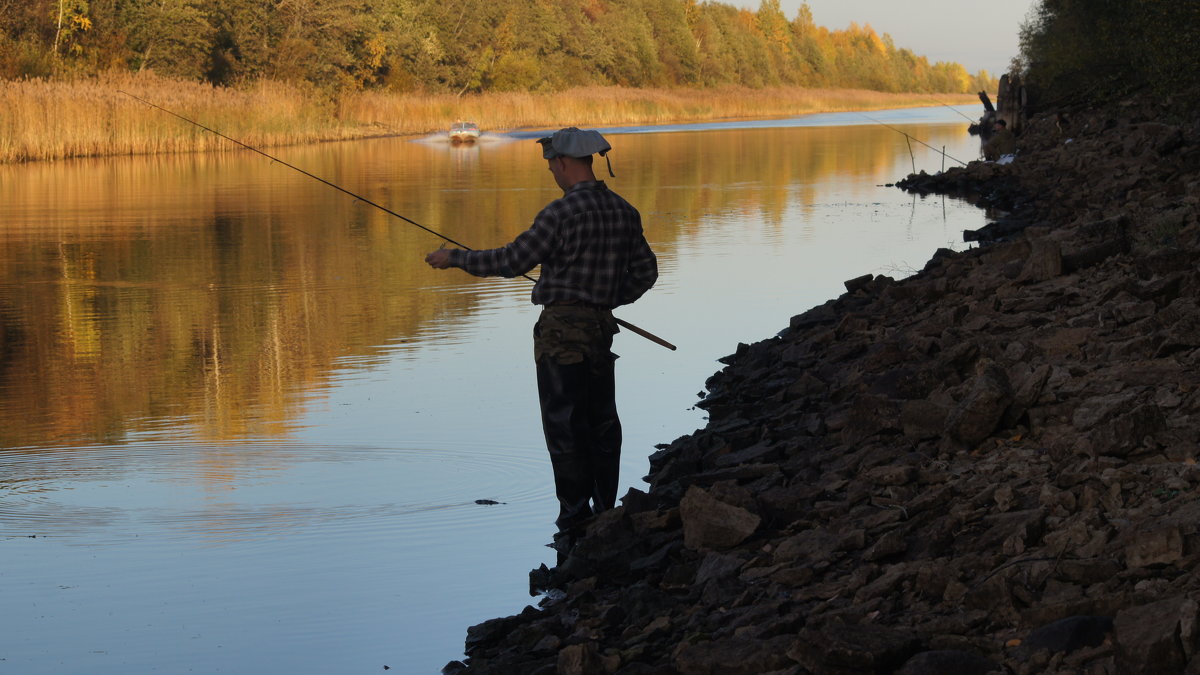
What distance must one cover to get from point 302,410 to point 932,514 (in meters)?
4.82

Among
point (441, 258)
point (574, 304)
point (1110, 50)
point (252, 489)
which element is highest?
point (1110, 50)

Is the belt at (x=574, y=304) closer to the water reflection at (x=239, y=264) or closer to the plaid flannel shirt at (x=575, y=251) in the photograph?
the plaid flannel shirt at (x=575, y=251)

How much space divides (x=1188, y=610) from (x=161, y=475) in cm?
539

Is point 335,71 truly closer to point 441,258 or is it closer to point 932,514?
point 441,258

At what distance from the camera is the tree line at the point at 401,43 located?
50.2 metres

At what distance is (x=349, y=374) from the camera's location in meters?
10.4

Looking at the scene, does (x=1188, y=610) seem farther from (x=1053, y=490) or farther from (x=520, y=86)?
(x=520, y=86)

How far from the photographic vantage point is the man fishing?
6234 mm

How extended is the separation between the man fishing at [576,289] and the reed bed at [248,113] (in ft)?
99.4

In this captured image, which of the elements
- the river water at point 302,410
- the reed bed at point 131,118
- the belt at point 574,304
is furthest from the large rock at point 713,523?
the reed bed at point 131,118

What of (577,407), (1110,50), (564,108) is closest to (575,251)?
(577,407)

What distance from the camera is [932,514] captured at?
17.5 feet

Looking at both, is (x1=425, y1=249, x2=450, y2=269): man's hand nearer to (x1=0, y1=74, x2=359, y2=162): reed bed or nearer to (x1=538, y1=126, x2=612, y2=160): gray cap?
(x1=538, y1=126, x2=612, y2=160): gray cap

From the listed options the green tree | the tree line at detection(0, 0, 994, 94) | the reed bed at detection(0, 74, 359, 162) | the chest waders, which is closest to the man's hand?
the chest waders
